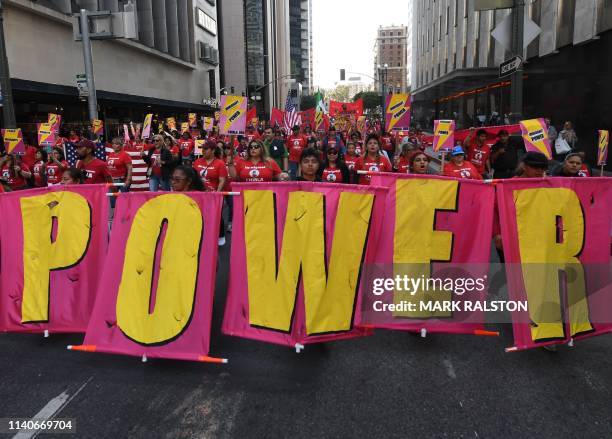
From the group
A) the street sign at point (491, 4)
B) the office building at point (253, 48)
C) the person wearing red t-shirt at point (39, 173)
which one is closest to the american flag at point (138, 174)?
the person wearing red t-shirt at point (39, 173)

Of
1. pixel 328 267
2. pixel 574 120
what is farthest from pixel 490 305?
pixel 574 120

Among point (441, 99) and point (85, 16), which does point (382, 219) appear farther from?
point (441, 99)

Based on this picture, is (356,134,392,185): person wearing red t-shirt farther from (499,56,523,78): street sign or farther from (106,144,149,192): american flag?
(106,144,149,192): american flag

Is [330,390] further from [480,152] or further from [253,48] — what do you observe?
[253,48]

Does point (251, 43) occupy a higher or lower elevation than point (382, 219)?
higher

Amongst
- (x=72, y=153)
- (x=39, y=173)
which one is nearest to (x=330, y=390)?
(x=39, y=173)

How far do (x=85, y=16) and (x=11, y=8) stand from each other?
789 centimetres

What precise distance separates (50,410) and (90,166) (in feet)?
16.3

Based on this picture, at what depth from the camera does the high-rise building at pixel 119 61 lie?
69.2 ft

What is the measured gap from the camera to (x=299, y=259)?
409cm

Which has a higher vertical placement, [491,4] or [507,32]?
[491,4]

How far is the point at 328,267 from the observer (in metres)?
4.08

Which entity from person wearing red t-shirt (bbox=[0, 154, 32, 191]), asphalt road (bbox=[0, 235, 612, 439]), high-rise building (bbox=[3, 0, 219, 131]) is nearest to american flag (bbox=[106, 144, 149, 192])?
person wearing red t-shirt (bbox=[0, 154, 32, 191])

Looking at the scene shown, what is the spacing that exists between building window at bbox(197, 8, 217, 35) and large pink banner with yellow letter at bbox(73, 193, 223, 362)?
4797 cm
